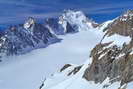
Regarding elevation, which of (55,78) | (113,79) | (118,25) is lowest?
(55,78)

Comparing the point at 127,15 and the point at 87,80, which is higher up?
the point at 127,15

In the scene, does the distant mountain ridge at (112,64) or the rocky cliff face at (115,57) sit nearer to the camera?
the distant mountain ridge at (112,64)

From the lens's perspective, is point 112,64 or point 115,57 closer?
point 115,57

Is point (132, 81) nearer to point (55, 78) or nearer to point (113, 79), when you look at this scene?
point (113, 79)

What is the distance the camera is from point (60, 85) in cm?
13412

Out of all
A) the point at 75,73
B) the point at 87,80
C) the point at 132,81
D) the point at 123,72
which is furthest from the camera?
the point at 75,73

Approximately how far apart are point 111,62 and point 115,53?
262 cm

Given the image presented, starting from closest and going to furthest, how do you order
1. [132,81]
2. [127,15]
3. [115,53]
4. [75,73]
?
[132,81] < [115,53] < [127,15] < [75,73]

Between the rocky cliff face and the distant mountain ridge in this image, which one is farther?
the rocky cliff face

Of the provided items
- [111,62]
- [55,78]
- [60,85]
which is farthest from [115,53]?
[55,78]

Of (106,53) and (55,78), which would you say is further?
(55,78)

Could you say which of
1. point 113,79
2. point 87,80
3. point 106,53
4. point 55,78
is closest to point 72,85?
point 87,80

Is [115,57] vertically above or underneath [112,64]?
above

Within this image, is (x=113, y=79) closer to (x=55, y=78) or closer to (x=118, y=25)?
(x=118, y=25)
